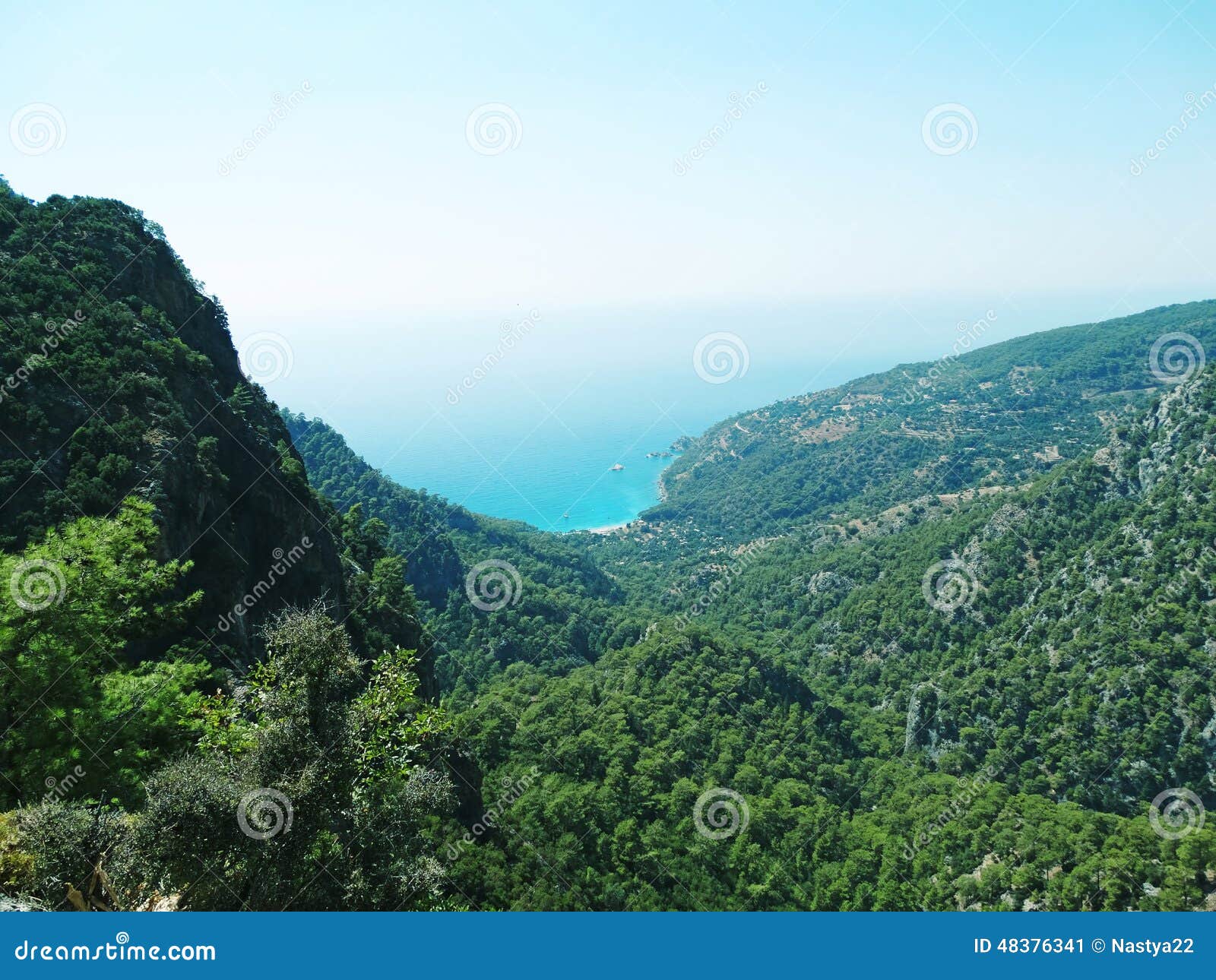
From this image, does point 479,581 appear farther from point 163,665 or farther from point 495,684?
point 163,665

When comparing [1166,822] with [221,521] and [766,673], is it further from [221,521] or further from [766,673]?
[221,521]

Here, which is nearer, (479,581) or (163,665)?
(163,665)

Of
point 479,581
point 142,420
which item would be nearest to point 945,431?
point 479,581

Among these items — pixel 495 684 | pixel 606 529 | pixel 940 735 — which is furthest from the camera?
pixel 606 529

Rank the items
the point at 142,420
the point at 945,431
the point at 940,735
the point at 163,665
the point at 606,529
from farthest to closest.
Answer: the point at 606,529, the point at 945,431, the point at 940,735, the point at 142,420, the point at 163,665

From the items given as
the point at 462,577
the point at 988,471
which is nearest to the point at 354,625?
the point at 462,577

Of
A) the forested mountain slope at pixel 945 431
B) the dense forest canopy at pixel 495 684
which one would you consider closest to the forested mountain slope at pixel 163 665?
the dense forest canopy at pixel 495 684
